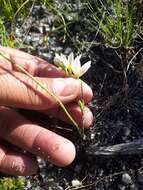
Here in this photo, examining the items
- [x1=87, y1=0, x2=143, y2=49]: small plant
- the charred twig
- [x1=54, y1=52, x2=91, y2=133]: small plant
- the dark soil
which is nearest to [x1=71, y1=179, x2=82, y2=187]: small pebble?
the dark soil

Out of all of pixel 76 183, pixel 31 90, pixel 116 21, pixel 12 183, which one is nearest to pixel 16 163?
pixel 12 183

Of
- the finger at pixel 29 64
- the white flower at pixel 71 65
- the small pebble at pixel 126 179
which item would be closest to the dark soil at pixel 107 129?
the small pebble at pixel 126 179

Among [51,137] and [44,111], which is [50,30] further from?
[51,137]

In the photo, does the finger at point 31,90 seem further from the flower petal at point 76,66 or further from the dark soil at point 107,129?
the dark soil at point 107,129

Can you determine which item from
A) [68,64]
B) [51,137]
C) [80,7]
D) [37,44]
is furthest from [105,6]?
[51,137]

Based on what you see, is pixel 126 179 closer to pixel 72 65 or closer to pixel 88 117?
pixel 88 117

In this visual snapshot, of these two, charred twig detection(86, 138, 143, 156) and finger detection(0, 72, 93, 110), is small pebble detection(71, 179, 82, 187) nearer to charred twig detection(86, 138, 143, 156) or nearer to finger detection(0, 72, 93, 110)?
charred twig detection(86, 138, 143, 156)

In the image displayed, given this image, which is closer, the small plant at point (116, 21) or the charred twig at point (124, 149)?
the charred twig at point (124, 149)

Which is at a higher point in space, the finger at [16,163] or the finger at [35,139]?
the finger at [35,139]
